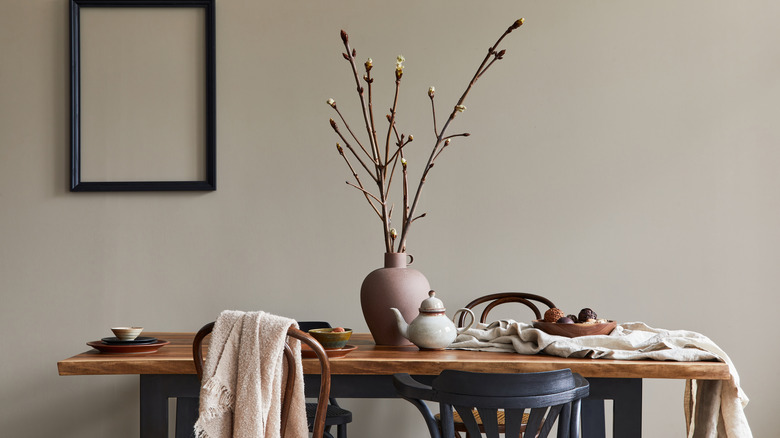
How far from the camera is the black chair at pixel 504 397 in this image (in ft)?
→ 4.63

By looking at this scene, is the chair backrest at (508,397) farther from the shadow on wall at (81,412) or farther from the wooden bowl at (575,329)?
the shadow on wall at (81,412)

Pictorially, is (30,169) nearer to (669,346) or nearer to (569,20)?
(569,20)

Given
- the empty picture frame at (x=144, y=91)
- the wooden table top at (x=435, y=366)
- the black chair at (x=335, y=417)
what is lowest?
the black chair at (x=335, y=417)

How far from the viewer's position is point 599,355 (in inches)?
68.4

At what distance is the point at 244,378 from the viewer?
1515 mm

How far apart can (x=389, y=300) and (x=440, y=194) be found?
3.24 ft

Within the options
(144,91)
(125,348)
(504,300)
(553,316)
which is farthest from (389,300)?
(144,91)

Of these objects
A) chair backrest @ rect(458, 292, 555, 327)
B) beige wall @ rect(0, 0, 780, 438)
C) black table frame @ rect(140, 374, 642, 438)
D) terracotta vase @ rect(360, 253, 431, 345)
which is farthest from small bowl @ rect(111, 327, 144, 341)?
chair backrest @ rect(458, 292, 555, 327)

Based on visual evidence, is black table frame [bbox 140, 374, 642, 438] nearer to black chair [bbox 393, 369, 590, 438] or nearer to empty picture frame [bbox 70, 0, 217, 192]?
black chair [bbox 393, 369, 590, 438]

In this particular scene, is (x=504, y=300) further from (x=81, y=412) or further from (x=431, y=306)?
(x=81, y=412)

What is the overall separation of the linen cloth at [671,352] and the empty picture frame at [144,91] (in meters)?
1.51

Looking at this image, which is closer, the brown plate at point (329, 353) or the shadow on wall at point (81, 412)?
the brown plate at point (329, 353)

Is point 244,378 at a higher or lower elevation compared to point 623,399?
higher

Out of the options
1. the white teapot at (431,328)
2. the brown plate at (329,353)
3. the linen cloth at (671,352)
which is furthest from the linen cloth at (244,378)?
the linen cloth at (671,352)
